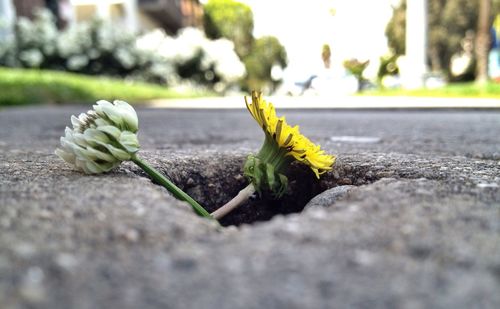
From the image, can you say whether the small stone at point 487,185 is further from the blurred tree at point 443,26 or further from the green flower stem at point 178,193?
the blurred tree at point 443,26

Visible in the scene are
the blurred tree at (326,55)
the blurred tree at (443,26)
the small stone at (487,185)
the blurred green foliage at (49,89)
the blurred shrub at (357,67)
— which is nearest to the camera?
the small stone at (487,185)

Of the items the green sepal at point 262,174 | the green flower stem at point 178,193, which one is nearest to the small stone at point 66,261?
the green flower stem at point 178,193

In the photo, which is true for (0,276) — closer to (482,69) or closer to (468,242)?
(468,242)

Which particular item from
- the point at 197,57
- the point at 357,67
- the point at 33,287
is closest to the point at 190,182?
the point at 33,287

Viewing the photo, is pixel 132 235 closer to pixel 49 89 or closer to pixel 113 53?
pixel 49 89

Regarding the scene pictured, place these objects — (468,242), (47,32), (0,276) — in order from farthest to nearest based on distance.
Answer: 1. (47,32)
2. (468,242)
3. (0,276)

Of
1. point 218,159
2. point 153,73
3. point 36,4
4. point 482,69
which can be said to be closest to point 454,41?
point 482,69
